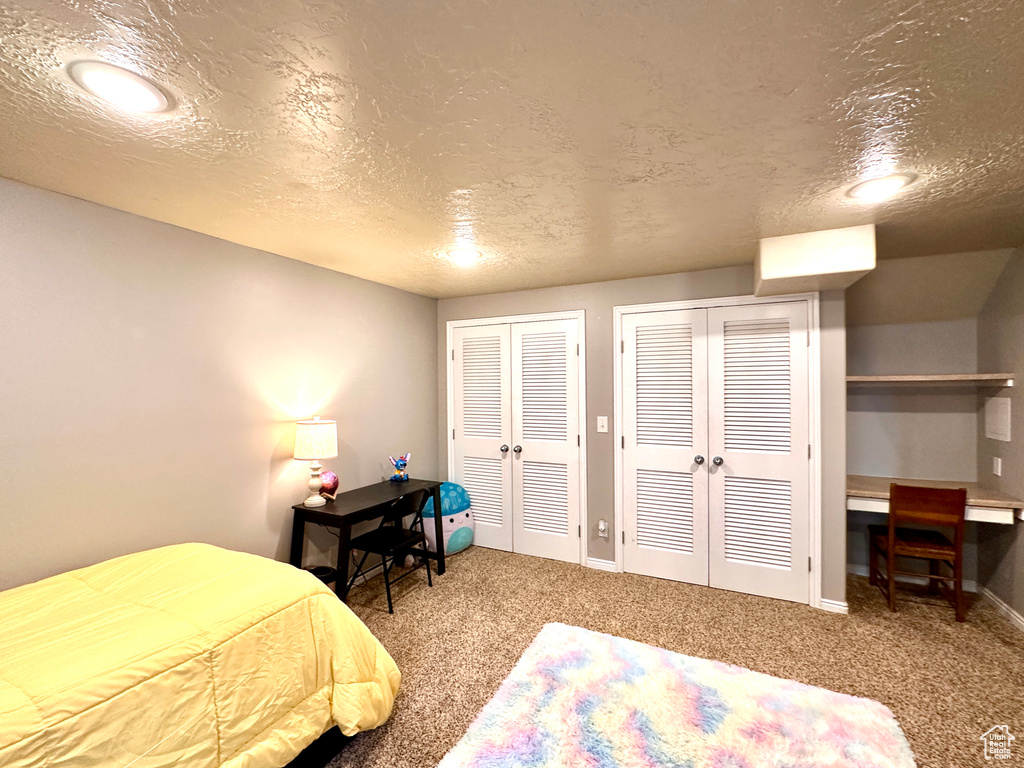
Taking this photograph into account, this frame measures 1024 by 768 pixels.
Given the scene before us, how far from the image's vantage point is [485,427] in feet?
13.9

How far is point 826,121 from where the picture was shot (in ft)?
4.75

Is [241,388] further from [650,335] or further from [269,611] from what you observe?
[650,335]

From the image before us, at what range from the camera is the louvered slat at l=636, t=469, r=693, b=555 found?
3451mm

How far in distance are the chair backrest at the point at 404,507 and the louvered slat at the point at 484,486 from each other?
901 mm

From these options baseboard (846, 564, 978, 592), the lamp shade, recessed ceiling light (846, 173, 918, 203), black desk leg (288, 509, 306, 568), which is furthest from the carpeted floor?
recessed ceiling light (846, 173, 918, 203)

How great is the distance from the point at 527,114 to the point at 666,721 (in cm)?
247

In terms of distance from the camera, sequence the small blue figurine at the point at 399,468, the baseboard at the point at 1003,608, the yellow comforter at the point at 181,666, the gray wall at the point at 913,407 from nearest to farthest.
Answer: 1. the yellow comforter at the point at 181,666
2. the baseboard at the point at 1003,608
3. the gray wall at the point at 913,407
4. the small blue figurine at the point at 399,468

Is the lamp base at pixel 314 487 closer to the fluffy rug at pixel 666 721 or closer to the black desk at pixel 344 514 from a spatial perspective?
the black desk at pixel 344 514

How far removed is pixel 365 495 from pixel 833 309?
344cm

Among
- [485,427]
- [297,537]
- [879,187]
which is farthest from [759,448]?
[297,537]

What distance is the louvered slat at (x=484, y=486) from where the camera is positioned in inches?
165

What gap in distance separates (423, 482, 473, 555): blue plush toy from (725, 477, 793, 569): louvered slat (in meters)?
2.12

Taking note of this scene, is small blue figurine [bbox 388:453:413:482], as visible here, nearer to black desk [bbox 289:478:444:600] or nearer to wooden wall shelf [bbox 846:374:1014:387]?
black desk [bbox 289:478:444:600]

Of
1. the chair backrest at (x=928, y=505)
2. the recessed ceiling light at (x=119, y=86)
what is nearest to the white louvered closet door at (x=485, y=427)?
the chair backrest at (x=928, y=505)
